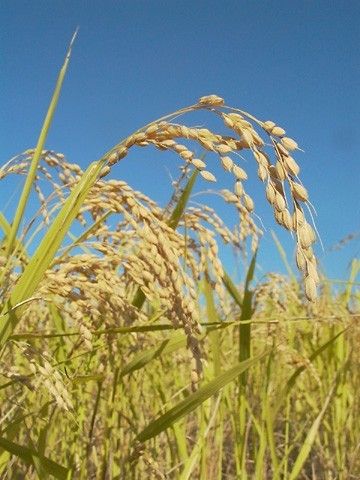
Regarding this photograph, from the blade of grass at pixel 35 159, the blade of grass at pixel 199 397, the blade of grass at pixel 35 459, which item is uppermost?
the blade of grass at pixel 35 159

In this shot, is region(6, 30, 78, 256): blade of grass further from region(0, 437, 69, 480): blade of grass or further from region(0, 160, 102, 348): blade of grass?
region(0, 437, 69, 480): blade of grass

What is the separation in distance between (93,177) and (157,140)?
127 mm

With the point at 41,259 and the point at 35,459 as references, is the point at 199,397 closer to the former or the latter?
the point at 35,459

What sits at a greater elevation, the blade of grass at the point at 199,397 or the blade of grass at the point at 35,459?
the blade of grass at the point at 199,397

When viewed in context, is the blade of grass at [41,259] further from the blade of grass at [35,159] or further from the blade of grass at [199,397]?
the blade of grass at [199,397]

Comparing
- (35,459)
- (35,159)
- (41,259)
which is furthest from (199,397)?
(35,159)

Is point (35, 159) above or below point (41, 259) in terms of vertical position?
above

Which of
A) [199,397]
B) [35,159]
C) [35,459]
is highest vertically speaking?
[35,159]

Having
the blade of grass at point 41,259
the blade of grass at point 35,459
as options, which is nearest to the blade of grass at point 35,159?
the blade of grass at point 41,259

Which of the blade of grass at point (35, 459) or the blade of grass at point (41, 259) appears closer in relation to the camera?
the blade of grass at point (41, 259)

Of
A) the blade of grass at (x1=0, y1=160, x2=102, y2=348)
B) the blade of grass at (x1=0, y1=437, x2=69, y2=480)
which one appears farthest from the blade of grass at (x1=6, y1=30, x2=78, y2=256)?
the blade of grass at (x1=0, y1=437, x2=69, y2=480)

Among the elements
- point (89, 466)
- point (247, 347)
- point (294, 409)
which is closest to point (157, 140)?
point (247, 347)

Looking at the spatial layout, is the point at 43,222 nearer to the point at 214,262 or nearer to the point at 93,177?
the point at 93,177

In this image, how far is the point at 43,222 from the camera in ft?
4.20
